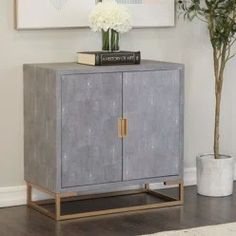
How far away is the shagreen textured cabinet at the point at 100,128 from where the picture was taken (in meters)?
4.19

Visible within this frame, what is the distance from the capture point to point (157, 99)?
4434 millimetres

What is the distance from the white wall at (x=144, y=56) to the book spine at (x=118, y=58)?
0.36 m

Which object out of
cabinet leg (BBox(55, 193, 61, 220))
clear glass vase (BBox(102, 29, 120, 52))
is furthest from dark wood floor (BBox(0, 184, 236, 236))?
clear glass vase (BBox(102, 29, 120, 52))

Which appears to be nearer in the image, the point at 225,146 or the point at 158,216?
the point at 158,216

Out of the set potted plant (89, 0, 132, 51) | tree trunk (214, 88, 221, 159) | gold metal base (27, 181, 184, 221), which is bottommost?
gold metal base (27, 181, 184, 221)

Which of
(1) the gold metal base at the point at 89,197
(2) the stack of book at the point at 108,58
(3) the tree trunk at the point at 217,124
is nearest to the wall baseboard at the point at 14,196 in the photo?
(1) the gold metal base at the point at 89,197

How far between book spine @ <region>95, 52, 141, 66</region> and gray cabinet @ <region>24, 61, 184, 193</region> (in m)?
0.08

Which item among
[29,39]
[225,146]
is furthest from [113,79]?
[225,146]

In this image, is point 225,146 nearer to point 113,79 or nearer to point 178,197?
point 178,197

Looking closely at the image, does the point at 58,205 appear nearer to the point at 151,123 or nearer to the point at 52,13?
the point at 151,123

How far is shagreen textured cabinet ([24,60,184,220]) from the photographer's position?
4.19m

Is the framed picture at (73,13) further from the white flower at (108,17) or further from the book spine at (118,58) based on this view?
the book spine at (118,58)

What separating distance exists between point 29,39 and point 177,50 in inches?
40.0

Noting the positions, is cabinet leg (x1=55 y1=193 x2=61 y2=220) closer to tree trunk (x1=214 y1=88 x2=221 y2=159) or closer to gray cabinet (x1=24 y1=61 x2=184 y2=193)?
gray cabinet (x1=24 y1=61 x2=184 y2=193)
